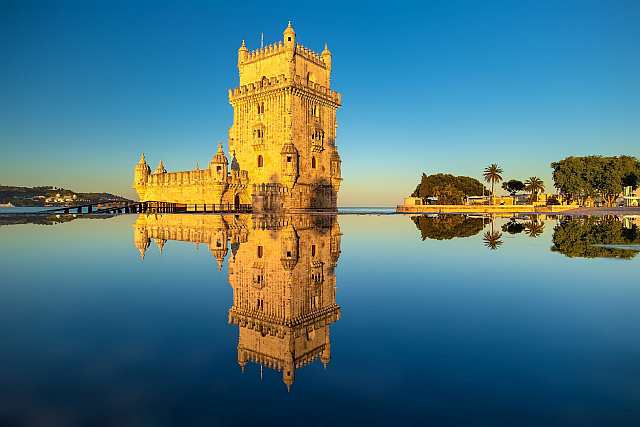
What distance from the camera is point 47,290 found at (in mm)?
7043

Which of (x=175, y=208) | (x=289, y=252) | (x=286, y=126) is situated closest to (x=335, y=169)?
(x=286, y=126)

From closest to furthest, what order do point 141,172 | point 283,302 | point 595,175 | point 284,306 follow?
point 284,306
point 283,302
point 141,172
point 595,175

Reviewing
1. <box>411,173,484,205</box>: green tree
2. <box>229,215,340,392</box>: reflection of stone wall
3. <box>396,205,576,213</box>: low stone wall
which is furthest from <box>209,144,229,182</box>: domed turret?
<box>411,173,484,205</box>: green tree

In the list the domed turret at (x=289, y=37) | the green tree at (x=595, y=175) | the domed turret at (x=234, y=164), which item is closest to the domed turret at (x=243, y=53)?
the domed turret at (x=289, y=37)

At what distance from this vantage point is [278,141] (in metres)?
41.1

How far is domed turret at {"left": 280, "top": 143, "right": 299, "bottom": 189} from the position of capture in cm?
4009

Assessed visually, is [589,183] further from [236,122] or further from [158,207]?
[158,207]

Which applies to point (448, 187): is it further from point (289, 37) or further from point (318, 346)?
point (318, 346)

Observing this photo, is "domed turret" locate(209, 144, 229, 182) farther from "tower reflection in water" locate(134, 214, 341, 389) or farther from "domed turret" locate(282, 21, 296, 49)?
"tower reflection in water" locate(134, 214, 341, 389)

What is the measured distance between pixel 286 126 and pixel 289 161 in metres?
3.61

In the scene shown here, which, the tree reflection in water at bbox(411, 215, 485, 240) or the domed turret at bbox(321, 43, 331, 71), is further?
the domed turret at bbox(321, 43, 331, 71)

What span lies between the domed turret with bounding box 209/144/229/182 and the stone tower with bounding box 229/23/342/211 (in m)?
2.89

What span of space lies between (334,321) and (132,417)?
289cm

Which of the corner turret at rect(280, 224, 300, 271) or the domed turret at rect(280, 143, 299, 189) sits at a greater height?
the domed turret at rect(280, 143, 299, 189)
